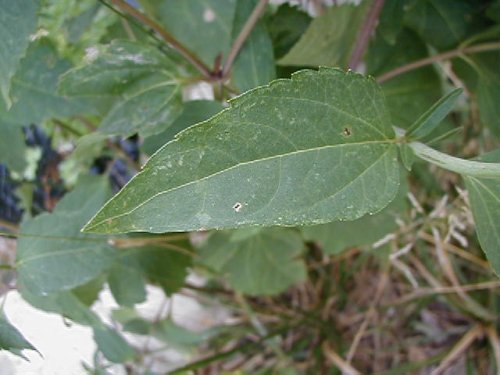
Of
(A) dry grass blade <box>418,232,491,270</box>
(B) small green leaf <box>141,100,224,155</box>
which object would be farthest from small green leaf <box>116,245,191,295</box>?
(A) dry grass blade <box>418,232,491,270</box>

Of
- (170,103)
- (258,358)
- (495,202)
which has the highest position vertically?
(170,103)

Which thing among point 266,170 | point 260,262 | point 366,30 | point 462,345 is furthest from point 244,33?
point 462,345

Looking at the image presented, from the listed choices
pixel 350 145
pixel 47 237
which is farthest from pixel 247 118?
pixel 47 237

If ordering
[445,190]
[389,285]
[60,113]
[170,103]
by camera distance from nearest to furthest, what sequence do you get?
[170,103]
[60,113]
[445,190]
[389,285]

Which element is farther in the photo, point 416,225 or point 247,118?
point 416,225

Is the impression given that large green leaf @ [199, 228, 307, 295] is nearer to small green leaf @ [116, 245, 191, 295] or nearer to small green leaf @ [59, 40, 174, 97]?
small green leaf @ [116, 245, 191, 295]

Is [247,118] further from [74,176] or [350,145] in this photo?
[74,176]

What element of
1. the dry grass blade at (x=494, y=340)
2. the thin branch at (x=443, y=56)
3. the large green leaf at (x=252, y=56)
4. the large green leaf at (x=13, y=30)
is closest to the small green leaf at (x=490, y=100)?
the thin branch at (x=443, y=56)
